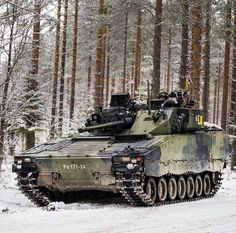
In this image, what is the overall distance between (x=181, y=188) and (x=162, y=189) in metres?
1.00

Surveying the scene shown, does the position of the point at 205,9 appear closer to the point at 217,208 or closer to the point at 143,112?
the point at 143,112

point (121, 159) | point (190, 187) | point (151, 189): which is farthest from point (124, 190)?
point (190, 187)

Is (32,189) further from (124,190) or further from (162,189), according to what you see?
(162,189)

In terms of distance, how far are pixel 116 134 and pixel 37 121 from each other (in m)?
7.30

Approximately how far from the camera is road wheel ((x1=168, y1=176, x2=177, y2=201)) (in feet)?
45.1

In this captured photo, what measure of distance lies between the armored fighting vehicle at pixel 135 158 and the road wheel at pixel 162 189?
0.9 inches

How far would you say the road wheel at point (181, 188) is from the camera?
14.1 meters

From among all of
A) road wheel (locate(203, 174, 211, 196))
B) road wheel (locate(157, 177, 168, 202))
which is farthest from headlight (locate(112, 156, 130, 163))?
road wheel (locate(203, 174, 211, 196))

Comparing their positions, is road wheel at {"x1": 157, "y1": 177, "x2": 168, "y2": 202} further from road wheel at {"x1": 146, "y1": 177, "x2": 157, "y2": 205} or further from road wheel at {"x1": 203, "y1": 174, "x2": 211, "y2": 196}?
road wheel at {"x1": 203, "y1": 174, "x2": 211, "y2": 196}

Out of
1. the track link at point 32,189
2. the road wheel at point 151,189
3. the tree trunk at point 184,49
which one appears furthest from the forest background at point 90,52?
the road wheel at point 151,189

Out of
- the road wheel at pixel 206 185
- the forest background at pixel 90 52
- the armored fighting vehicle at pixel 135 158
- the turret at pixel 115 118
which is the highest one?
the forest background at pixel 90 52

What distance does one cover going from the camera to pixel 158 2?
2081cm

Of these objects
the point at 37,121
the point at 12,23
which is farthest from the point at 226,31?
the point at 12,23

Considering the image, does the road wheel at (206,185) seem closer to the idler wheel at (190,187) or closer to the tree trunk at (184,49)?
the idler wheel at (190,187)
